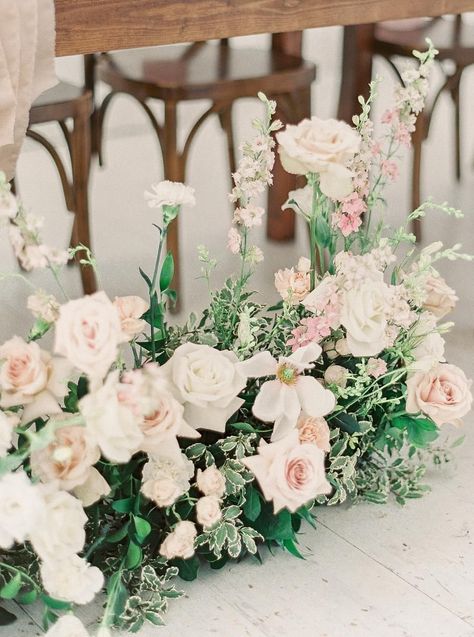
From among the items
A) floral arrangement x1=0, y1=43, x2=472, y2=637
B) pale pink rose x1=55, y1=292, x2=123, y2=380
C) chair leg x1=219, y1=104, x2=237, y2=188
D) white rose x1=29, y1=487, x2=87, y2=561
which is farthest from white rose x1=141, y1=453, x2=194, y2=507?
chair leg x1=219, y1=104, x2=237, y2=188

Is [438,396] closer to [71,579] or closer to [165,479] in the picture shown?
[165,479]

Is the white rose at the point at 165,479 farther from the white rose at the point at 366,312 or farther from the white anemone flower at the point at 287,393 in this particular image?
the white rose at the point at 366,312

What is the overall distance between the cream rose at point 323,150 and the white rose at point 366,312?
121 millimetres

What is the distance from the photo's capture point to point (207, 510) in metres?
1.23

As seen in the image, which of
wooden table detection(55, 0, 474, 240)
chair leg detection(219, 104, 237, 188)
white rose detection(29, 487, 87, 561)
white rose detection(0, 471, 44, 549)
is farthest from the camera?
chair leg detection(219, 104, 237, 188)

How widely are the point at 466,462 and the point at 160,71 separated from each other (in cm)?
113

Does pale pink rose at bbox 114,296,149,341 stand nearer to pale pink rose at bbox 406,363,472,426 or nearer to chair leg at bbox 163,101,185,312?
pale pink rose at bbox 406,363,472,426

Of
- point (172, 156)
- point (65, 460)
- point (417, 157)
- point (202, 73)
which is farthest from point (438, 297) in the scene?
point (417, 157)

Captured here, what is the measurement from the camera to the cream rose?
3.97 ft

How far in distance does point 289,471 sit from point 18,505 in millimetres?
349

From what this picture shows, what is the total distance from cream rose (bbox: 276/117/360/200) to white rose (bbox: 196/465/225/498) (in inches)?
14.3

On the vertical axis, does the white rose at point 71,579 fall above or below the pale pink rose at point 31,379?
below

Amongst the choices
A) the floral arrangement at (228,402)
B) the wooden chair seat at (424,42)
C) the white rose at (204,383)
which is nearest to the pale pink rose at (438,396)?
the floral arrangement at (228,402)

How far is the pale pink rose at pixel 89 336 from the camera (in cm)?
100
